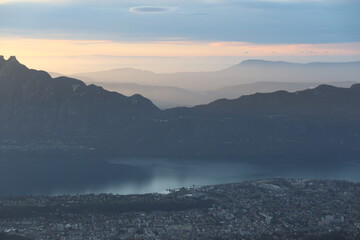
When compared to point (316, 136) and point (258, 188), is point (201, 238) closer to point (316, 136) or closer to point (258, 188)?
point (258, 188)

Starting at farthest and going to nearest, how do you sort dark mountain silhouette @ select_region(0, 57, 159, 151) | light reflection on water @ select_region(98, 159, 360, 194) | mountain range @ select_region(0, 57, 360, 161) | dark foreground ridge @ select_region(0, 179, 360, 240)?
1. dark mountain silhouette @ select_region(0, 57, 159, 151)
2. mountain range @ select_region(0, 57, 360, 161)
3. light reflection on water @ select_region(98, 159, 360, 194)
4. dark foreground ridge @ select_region(0, 179, 360, 240)

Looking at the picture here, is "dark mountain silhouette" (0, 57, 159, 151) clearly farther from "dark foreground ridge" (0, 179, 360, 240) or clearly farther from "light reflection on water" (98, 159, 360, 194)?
"dark foreground ridge" (0, 179, 360, 240)

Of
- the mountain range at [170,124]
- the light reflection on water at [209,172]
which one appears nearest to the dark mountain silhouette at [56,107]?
the mountain range at [170,124]

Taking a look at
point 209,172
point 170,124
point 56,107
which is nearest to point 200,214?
point 209,172

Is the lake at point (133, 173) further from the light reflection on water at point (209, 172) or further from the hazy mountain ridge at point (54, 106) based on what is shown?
the hazy mountain ridge at point (54, 106)

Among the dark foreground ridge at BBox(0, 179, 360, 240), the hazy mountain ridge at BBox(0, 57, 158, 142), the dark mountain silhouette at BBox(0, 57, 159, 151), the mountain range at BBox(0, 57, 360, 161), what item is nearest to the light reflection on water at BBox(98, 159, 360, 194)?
the mountain range at BBox(0, 57, 360, 161)

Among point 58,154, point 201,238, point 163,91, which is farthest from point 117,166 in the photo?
point 163,91
